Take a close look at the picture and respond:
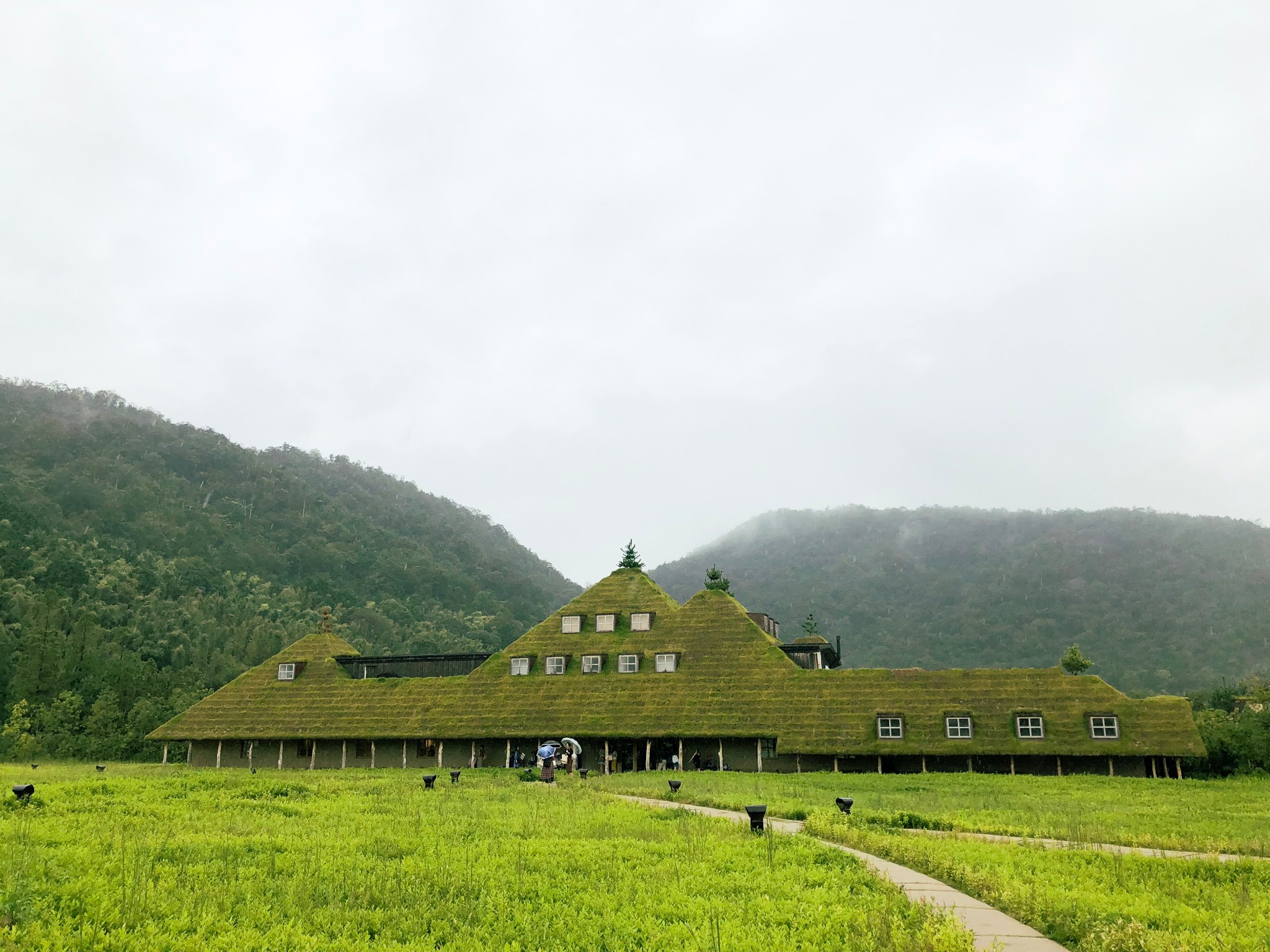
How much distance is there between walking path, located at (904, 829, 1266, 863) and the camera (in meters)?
17.9

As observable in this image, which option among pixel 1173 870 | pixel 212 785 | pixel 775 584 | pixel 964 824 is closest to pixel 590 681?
pixel 212 785

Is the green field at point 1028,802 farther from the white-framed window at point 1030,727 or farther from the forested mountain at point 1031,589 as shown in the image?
the forested mountain at point 1031,589

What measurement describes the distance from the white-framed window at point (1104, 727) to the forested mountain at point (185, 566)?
5789cm

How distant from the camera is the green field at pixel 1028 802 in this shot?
847 inches

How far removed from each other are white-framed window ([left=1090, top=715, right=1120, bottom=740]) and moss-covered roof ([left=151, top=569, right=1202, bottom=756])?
0.25 metres

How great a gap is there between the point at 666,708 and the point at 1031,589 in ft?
360

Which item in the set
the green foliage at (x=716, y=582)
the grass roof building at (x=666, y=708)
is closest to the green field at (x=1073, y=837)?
the grass roof building at (x=666, y=708)

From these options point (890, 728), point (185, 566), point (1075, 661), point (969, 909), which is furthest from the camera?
point (185, 566)

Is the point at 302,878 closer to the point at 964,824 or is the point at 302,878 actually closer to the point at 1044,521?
the point at 964,824

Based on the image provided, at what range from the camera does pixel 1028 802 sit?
29.1 meters

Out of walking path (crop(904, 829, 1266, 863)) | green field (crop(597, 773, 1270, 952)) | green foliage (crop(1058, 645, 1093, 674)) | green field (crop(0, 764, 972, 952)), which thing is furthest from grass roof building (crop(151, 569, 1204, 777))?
green field (crop(0, 764, 972, 952))

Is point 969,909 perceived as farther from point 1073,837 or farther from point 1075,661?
point 1075,661

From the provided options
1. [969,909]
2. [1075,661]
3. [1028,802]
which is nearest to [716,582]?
[1075,661]

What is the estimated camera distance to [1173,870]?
52.9 ft
